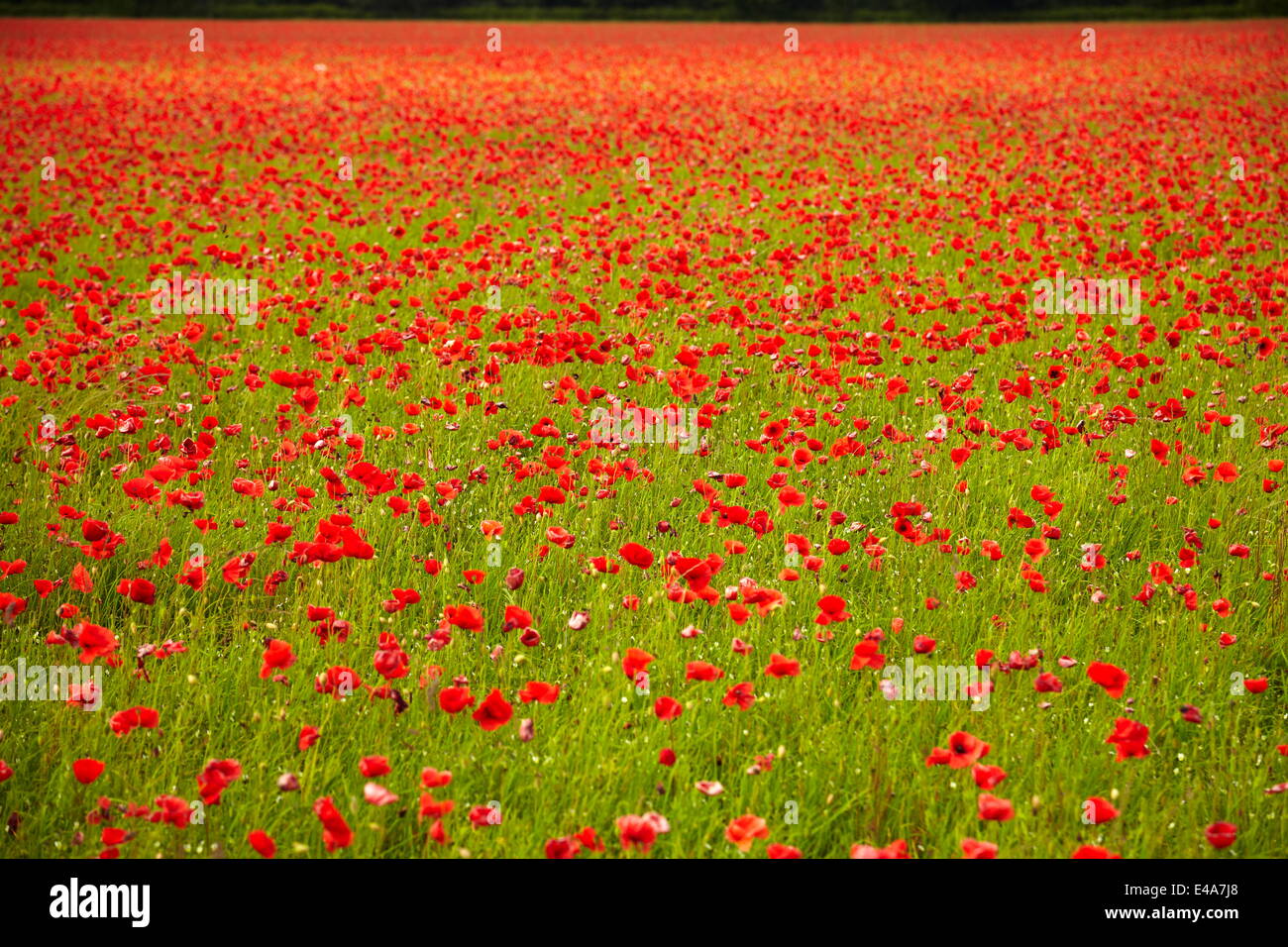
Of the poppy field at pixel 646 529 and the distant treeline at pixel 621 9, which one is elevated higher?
the distant treeline at pixel 621 9

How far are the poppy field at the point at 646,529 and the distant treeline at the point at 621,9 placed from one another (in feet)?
164

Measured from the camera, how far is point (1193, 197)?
11.4 m

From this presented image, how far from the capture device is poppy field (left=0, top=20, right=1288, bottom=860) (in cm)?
283

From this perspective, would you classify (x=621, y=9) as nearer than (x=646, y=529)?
No

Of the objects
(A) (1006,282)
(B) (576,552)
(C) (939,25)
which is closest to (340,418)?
(B) (576,552)

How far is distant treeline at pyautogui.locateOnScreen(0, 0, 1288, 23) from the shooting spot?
178ft

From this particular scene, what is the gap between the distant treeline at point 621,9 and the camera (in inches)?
2136

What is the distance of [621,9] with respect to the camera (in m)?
59.5

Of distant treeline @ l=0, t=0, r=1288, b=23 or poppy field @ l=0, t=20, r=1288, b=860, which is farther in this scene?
distant treeline @ l=0, t=0, r=1288, b=23

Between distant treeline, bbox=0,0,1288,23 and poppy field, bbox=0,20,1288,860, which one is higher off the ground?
distant treeline, bbox=0,0,1288,23

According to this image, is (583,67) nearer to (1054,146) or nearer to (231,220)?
(1054,146)

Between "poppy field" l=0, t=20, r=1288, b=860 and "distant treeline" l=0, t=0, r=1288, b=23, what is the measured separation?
49855 millimetres

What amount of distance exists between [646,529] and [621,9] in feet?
201

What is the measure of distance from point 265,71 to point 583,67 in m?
Answer: 7.93
